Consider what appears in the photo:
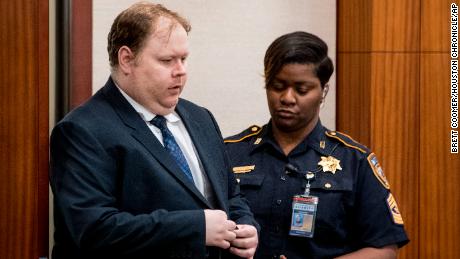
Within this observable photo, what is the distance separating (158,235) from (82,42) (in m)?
1.46

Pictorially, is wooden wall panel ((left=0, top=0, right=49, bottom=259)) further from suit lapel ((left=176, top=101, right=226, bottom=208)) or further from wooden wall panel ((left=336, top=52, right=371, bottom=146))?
wooden wall panel ((left=336, top=52, right=371, bottom=146))

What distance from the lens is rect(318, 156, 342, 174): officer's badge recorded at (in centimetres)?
252

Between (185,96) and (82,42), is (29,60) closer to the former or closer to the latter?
(82,42)

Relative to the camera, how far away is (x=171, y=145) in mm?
1898

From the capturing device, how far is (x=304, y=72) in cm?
246

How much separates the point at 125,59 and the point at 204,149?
1.10ft

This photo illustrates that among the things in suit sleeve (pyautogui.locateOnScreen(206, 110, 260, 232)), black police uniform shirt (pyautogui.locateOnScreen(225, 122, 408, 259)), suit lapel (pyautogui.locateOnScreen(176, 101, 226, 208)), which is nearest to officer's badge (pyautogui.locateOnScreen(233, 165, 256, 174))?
black police uniform shirt (pyautogui.locateOnScreen(225, 122, 408, 259))

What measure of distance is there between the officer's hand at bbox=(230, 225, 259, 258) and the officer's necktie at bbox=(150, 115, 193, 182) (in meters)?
0.19

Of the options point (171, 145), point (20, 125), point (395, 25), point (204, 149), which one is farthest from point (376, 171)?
point (20, 125)

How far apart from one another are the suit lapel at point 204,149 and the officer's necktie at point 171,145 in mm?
68

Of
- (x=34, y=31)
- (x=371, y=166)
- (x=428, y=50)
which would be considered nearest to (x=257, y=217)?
(x=371, y=166)

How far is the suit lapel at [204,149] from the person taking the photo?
1939mm

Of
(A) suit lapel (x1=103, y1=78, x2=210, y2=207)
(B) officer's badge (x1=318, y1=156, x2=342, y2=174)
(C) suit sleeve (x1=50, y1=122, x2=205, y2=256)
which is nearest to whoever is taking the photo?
(C) suit sleeve (x1=50, y1=122, x2=205, y2=256)

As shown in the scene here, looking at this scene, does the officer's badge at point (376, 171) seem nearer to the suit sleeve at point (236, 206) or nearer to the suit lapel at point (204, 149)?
the suit sleeve at point (236, 206)
